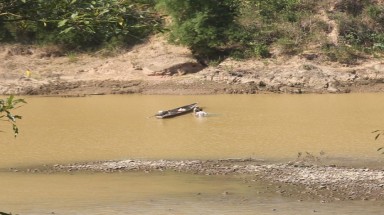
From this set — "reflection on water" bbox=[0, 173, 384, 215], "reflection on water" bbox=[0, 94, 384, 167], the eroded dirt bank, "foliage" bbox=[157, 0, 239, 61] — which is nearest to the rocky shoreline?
"reflection on water" bbox=[0, 173, 384, 215]

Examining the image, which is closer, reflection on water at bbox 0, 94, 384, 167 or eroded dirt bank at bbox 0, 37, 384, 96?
reflection on water at bbox 0, 94, 384, 167

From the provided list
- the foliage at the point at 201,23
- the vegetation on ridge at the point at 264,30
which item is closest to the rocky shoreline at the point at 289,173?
the vegetation on ridge at the point at 264,30

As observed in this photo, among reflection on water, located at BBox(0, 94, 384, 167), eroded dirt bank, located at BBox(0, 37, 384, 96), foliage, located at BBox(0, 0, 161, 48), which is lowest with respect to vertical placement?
reflection on water, located at BBox(0, 94, 384, 167)

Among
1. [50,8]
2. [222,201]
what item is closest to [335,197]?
[222,201]

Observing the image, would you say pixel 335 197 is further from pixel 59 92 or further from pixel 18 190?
pixel 59 92

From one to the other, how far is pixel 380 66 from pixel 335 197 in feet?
51.7

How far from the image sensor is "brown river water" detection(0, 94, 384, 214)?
35.2ft

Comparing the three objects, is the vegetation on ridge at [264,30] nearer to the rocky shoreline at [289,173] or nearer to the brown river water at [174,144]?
the brown river water at [174,144]

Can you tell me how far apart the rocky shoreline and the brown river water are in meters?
0.35

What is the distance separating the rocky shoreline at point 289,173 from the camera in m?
11.2

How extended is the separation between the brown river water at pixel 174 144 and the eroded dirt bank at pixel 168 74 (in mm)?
1082

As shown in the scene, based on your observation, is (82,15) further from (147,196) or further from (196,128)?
(196,128)

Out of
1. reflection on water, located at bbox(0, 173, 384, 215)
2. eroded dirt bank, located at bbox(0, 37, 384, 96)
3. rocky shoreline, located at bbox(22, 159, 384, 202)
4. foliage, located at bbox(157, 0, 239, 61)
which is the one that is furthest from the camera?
foliage, located at bbox(157, 0, 239, 61)

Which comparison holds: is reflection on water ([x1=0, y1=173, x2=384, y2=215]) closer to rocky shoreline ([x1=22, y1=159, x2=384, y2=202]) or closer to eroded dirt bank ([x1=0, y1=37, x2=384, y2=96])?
rocky shoreline ([x1=22, y1=159, x2=384, y2=202])
